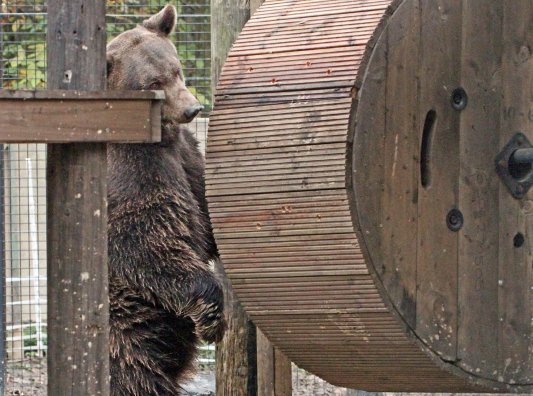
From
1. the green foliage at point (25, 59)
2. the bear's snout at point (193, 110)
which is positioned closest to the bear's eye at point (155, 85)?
the bear's snout at point (193, 110)

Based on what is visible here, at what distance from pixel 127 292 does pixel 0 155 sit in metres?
2.73

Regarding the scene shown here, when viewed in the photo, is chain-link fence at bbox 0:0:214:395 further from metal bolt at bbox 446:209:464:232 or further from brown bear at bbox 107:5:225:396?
metal bolt at bbox 446:209:464:232

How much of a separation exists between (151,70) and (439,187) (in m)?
1.62

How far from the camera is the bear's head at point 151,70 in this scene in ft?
15.7

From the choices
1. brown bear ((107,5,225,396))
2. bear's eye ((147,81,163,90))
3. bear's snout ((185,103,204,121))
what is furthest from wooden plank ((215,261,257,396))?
bear's eye ((147,81,163,90))

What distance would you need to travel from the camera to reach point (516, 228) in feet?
13.5

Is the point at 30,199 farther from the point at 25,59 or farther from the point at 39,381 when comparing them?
the point at 39,381

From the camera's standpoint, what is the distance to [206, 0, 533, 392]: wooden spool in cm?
355

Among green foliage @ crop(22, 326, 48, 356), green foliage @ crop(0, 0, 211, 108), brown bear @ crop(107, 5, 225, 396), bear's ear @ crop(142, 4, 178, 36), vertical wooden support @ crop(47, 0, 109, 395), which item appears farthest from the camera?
green foliage @ crop(22, 326, 48, 356)

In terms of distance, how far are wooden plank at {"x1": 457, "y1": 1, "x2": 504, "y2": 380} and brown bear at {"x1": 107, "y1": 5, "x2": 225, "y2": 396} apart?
1.26m

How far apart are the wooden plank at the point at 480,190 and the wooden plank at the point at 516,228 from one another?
35mm

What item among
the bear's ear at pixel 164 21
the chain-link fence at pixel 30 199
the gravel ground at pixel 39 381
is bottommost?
the gravel ground at pixel 39 381

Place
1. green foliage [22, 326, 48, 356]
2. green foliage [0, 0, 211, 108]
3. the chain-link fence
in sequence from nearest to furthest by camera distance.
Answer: the chain-link fence < green foliage [0, 0, 211, 108] < green foliage [22, 326, 48, 356]

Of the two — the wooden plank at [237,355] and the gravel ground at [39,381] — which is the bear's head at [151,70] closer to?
the wooden plank at [237,355]
